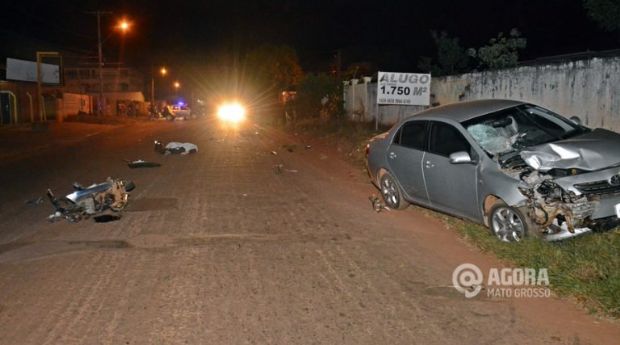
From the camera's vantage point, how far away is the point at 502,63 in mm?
17484

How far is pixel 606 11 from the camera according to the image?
17.2 meters

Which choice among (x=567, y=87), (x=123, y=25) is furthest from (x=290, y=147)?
(x=123, y=25)

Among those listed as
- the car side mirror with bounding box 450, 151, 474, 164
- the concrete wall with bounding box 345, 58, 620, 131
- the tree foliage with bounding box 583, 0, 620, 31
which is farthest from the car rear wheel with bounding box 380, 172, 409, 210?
the tree foliage with bounding box 583, 0, 620, 31

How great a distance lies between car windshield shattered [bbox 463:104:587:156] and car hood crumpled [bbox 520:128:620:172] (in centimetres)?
62

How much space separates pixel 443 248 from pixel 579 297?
82.9 inches

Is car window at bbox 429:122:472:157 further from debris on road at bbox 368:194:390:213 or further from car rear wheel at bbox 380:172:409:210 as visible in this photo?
debris on road at bbox 368:194:390:213

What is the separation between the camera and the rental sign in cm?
1988

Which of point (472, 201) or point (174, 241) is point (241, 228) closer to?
point (174, 241)

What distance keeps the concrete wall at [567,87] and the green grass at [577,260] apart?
5.36m

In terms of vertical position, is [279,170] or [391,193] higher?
[391,193]
